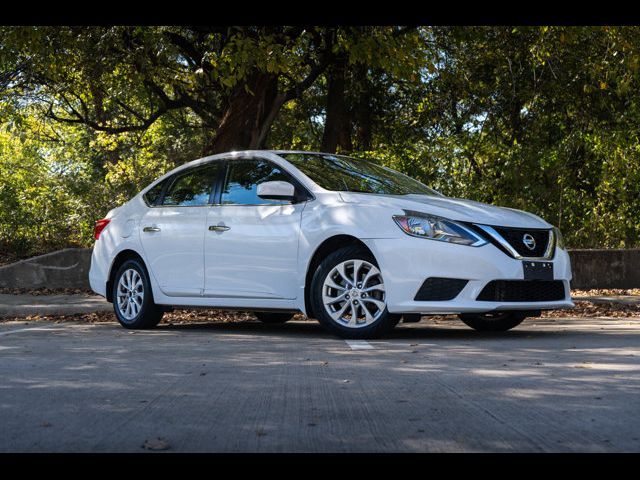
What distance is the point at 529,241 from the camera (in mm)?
8484

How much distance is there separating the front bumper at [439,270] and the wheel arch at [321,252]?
0.51 metres

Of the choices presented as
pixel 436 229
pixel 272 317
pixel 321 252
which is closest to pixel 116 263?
pixel 272 317

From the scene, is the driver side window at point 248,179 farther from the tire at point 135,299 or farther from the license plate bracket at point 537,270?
the license plate bracket at point 537,270

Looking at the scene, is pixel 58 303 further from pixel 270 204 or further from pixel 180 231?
pixel 270 204

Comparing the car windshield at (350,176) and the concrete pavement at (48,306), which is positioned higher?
the car windshield at (350,176)

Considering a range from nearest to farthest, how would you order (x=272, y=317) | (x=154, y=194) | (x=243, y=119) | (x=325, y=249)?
(x=325, y=249) → (x=154, y=194) → (x=272, y=317) → (x=243, y=119)

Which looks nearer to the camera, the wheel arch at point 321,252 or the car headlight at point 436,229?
the car headlight at point 436,229

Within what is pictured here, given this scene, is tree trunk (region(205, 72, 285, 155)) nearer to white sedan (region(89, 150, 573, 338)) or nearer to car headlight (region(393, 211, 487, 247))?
white sedan (region(89, 150, 573, 338))

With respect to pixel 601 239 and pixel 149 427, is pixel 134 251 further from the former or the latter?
pixel 601 239

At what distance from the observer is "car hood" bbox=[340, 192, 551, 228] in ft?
27.2

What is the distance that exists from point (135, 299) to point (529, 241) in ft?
13.4

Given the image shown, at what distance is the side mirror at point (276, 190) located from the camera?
29.0 ft

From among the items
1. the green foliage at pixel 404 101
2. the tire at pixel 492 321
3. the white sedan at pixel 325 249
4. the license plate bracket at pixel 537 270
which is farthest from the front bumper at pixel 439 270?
the green foliage at pixel 404 101
